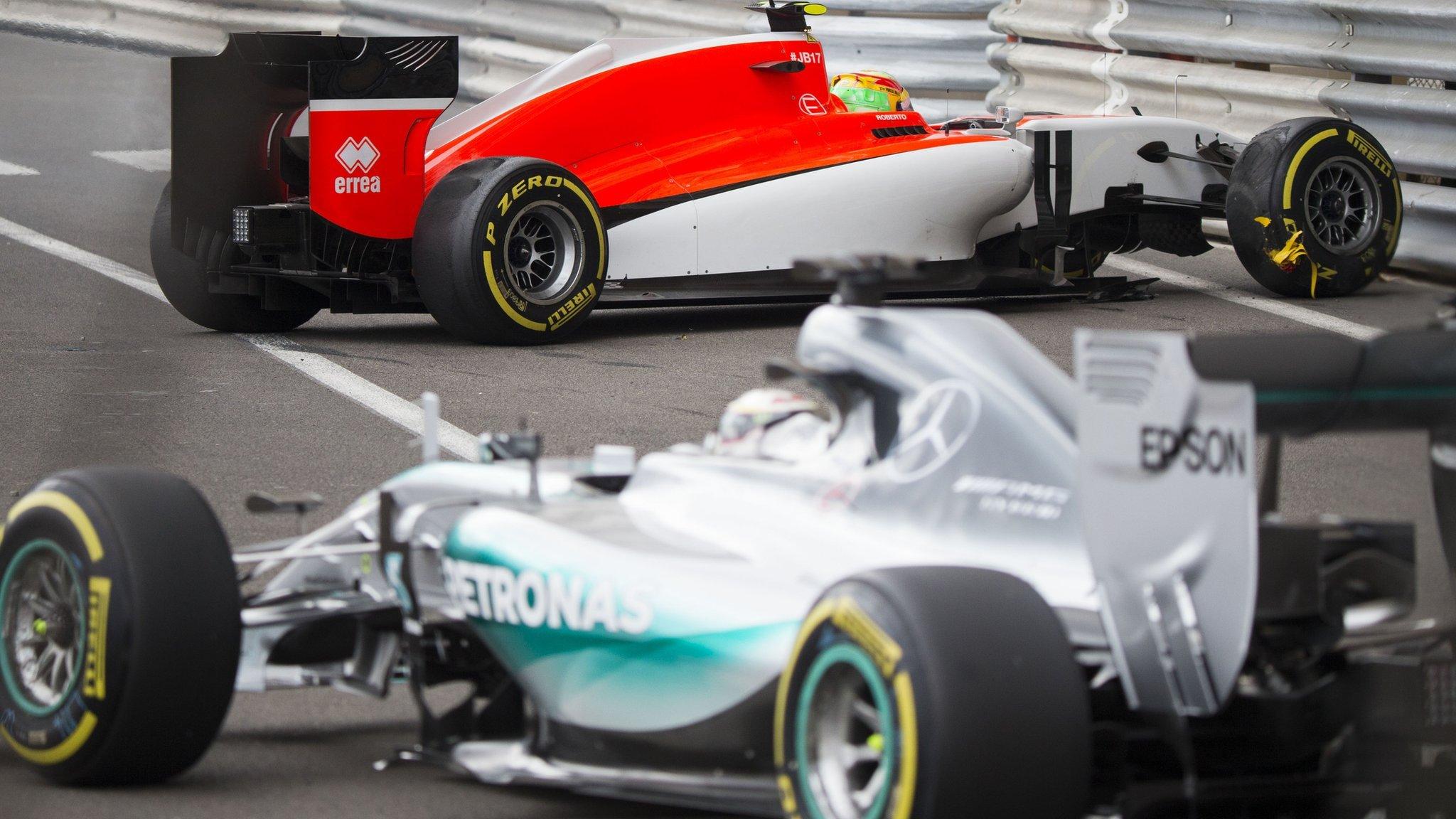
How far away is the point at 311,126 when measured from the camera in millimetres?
8836

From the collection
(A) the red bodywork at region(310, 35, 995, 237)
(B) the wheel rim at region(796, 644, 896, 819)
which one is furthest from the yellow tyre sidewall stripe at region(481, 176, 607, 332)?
(B) the wheel rim at region(796, 644, 896, 819)

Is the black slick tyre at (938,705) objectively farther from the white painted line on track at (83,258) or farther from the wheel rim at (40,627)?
the white painted line on track at (83,258)

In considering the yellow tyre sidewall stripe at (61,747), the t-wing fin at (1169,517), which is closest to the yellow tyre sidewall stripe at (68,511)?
the yellow tyre sidewall stripe at (61,747)

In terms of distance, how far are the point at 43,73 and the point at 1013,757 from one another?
19710 millimetres

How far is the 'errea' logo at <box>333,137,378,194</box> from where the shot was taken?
891 centimetres

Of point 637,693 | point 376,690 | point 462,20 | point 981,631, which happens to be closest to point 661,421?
point 376,690

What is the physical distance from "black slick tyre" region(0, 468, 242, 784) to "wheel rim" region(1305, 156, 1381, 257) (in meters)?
7.23

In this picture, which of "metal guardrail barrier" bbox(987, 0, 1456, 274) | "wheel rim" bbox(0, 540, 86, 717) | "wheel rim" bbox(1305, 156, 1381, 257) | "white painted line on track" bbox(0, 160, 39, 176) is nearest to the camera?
"wheel rim" bbox(0, 540, 86, 717)

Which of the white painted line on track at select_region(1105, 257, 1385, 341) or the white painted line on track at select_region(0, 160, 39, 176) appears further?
the white painted line on track at select_region(0, 160, 39, 176)

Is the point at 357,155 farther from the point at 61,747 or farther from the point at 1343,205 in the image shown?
the point at 61,747

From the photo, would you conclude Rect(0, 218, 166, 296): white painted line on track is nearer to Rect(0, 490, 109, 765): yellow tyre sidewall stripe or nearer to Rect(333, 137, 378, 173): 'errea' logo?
Rect(333, 137, 378, 173): 'errea' logo

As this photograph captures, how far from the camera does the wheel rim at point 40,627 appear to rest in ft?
13.2

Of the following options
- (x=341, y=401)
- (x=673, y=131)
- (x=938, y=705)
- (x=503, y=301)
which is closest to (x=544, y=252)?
(x=503, y=301)

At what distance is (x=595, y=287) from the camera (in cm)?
926
